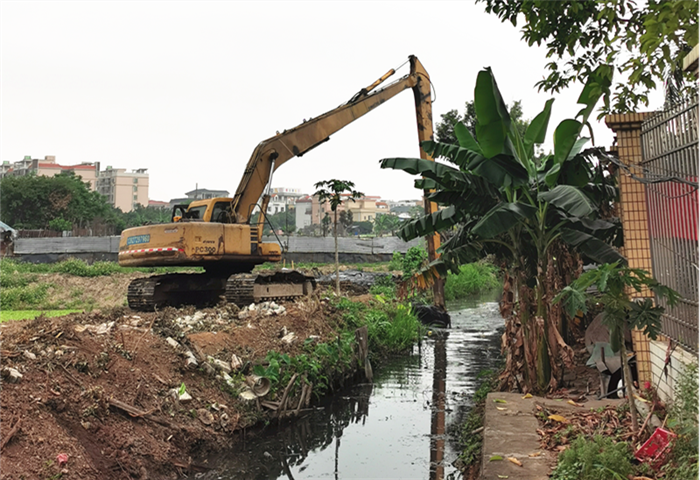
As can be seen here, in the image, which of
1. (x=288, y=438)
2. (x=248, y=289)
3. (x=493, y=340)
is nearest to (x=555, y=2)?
(x=288, y=438)

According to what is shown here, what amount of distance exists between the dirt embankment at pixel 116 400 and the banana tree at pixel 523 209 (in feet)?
10.7

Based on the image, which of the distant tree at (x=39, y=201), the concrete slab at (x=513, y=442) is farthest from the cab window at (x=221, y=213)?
the distant tree at (x=39, y=201)

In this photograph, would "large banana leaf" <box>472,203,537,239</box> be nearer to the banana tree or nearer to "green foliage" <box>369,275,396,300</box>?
the banana tree

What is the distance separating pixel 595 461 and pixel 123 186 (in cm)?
12225

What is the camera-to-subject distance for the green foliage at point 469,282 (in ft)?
89.8

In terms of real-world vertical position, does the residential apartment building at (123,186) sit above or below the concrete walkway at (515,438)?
above

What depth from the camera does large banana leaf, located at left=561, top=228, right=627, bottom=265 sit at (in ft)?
23.5

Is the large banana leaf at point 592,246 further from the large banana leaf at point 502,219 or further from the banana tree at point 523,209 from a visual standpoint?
the large banana leaf at point 502,219

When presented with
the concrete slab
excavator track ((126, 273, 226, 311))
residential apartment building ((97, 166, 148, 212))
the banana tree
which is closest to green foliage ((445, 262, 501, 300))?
excavator track ((126, 273, 226, 311))

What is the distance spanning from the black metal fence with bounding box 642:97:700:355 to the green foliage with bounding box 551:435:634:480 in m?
0.93

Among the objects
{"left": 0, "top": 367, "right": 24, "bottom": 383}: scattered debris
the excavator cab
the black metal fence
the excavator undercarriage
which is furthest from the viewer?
the excavator cab

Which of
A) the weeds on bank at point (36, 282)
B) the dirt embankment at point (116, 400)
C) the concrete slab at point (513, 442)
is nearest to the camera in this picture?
the concrete slab at point (513, 442)

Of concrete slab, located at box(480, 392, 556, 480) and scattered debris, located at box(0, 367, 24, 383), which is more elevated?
scattered debris, located at box(0, 367, 24, 383)

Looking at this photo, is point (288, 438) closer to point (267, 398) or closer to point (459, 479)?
point (267, 398)
